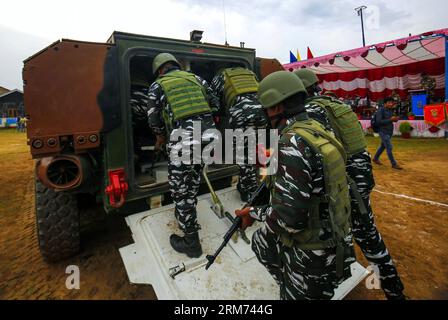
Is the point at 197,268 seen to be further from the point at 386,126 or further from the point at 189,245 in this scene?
the point at 386,126

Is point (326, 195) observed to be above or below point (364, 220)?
above

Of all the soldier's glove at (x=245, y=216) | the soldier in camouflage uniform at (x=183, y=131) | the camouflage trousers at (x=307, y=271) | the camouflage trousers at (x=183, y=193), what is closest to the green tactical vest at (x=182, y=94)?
the soldier in camouflage uniform at (x=183, y=131)

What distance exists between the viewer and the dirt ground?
214 cm

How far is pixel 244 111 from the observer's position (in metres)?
2.77

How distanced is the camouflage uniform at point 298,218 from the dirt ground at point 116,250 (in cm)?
97

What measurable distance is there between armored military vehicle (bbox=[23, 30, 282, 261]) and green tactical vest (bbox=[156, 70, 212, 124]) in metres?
0.35

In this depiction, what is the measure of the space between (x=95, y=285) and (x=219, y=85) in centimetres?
235

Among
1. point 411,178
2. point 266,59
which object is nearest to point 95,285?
point 266,59

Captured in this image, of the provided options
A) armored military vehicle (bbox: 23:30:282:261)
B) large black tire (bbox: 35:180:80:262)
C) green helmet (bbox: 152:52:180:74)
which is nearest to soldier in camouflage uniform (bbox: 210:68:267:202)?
armored military vehicle (bbox: 23:30:282:261)

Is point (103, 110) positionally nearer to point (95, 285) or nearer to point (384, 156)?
point (95, 285)

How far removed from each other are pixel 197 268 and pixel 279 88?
1.40 metres

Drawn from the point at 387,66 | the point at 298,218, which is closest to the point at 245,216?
the point at 298,218

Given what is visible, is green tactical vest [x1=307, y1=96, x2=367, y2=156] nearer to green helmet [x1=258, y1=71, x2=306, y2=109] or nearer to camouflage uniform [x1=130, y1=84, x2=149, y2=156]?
green helmet [x1=258, y1=71, x2=306, y2=109]
